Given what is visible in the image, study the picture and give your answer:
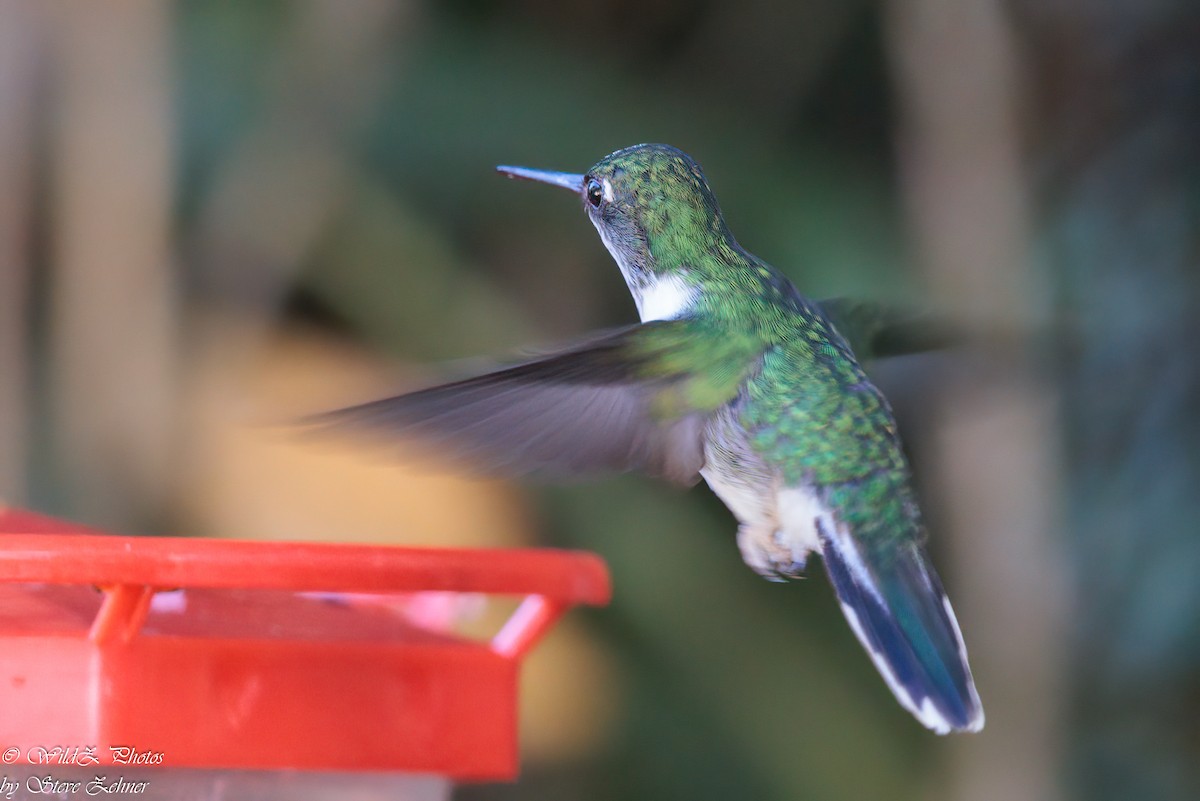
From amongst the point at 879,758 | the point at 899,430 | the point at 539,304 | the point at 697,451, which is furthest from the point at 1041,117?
the point at 697,451

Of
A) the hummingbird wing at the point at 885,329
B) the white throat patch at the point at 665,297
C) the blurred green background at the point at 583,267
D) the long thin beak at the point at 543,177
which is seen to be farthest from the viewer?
the blurred green background at the point at 583,267

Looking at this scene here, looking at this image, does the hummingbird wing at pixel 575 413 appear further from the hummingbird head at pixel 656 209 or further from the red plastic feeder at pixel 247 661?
the hummingbird head at pixel 656 209

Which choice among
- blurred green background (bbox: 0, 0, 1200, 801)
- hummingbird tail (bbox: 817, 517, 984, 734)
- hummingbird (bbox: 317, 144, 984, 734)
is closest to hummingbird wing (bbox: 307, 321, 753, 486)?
hummingbird (bbox: 317, 144, 984, 734)

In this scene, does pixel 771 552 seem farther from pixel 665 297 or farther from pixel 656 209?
pixel 656 209

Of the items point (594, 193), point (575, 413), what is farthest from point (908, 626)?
point (594, 193)

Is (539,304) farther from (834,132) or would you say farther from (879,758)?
(879,758)

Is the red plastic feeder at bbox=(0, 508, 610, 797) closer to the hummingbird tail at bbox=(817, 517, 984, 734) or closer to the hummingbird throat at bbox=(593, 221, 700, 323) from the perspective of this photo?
the hummingbird tail at bbox=(817, 517, 984, 734)

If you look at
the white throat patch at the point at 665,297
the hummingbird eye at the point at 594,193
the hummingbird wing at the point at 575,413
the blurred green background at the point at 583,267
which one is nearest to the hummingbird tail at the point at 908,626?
the hummingbird wing at the point at 575,413
